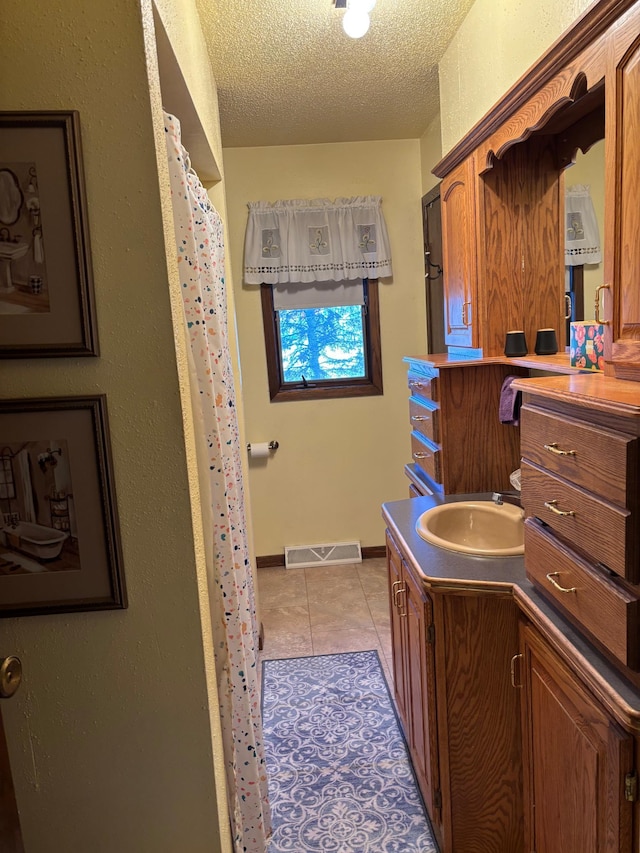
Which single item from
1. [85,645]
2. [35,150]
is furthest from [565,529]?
[35,150]

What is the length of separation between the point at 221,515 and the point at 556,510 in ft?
2.40

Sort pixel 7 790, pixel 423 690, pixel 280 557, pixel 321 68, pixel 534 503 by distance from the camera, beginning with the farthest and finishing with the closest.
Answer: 1. pixel 280 557
2. pixel 321 68
3. pixel 423 690
4. pixel 534 503
5. pixel 7 790

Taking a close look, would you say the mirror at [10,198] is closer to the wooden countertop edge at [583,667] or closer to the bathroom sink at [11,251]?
the bathroom sink at [11,251]

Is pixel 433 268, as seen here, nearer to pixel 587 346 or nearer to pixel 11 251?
pixel 587 346

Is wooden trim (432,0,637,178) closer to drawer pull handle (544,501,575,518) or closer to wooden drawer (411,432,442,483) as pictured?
drawer pull handle (544,501,575,518)

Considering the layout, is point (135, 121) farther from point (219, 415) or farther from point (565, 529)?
point (565, 529)

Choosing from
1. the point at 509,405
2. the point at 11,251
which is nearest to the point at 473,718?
the point at 509,405

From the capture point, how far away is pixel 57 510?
1038mm

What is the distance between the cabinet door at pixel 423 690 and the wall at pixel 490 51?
149 centimetres

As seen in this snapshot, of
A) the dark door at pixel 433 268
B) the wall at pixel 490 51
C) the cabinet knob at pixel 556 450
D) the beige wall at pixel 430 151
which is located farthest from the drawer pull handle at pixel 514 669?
the beige wall at pixel 430 151

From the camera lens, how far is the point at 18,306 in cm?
98

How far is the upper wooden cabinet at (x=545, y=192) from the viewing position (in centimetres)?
111

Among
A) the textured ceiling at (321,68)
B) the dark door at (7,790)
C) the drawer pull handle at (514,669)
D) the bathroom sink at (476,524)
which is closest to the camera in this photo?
the dark door at (7,790)

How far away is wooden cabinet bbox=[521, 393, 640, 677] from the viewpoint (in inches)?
35.4
